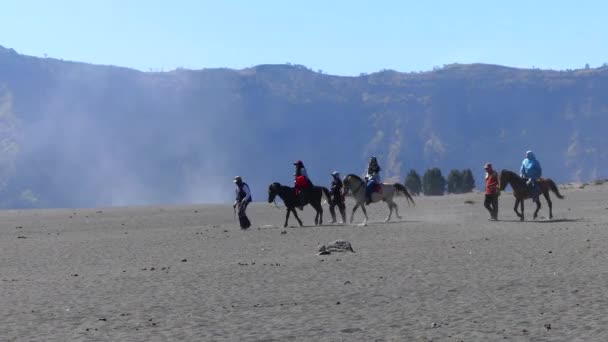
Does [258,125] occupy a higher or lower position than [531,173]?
higher

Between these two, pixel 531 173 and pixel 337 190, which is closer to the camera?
pixel 531 173

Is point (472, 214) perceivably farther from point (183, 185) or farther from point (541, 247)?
point (183, 185)

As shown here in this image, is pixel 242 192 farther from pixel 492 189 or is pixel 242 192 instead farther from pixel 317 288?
pixel 317 288

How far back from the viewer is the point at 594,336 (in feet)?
30.8

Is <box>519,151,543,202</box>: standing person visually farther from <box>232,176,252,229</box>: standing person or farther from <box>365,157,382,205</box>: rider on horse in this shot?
<box>232,176,252,229</box>: standing person

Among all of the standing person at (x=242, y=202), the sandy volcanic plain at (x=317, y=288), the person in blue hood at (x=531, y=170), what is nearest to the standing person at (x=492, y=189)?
the person in blue hood at (x=531, y=170)

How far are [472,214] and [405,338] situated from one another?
24821 mm

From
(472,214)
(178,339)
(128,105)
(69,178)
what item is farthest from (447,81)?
(178,339)

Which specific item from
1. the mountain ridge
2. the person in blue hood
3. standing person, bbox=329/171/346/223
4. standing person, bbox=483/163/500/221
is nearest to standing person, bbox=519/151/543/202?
the person in blue hood

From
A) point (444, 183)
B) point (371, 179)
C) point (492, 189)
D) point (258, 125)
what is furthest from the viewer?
point (258, 125)

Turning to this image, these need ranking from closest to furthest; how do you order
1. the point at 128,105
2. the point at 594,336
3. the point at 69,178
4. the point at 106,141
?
the point at 594,336, the point at 69,178, the point at 106,141, the point at 128,105

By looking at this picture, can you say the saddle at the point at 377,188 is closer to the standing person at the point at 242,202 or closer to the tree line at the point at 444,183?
the standing person at the point at 242,202

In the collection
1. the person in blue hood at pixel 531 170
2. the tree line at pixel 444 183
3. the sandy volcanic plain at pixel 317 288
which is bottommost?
the sandy volcanic plain at pixel 317 288

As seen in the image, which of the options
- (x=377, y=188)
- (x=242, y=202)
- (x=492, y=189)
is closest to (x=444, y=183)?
(x=377, y=188)
